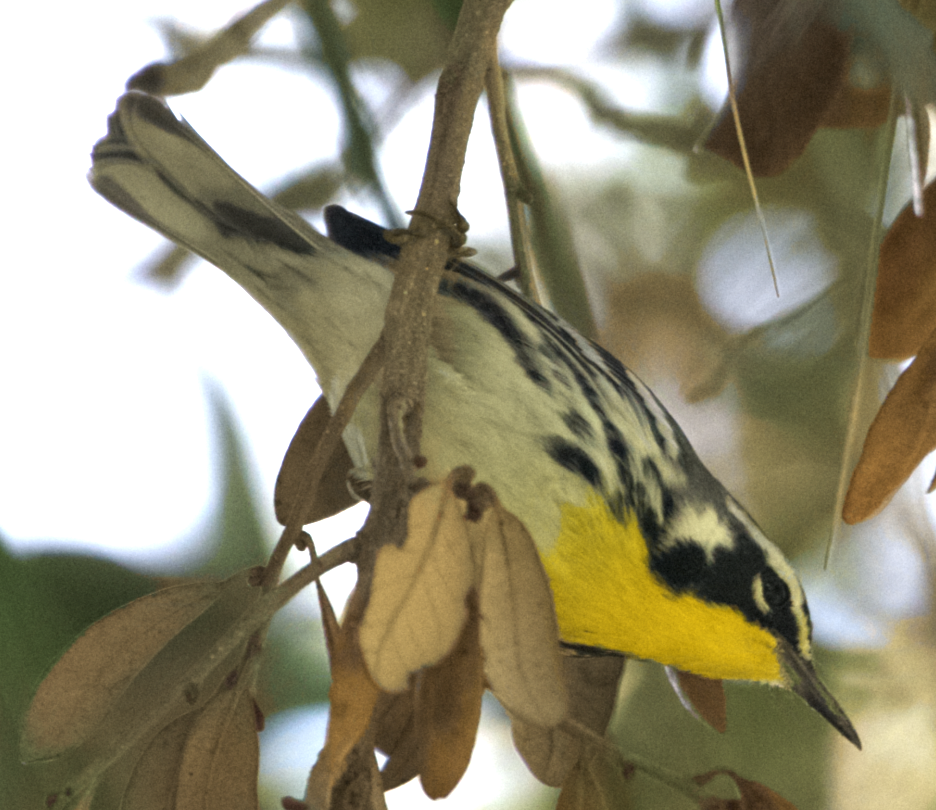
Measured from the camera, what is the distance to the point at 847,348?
1048mm

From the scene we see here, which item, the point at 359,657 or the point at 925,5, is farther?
the point at 925,5

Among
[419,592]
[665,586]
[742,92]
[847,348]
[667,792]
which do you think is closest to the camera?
[419,592]

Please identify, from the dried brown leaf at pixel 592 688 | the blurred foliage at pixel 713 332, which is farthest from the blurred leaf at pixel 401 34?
the dried brown leaf at pixel 592 688

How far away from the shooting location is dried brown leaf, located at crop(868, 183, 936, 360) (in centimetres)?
60

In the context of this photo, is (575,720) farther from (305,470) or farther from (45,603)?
(45,603)

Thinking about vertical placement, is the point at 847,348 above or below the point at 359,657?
above

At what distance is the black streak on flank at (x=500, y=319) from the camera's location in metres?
0.81

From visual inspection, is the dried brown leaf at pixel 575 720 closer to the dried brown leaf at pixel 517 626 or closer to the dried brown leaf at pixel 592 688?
the dried brown leaf at pixel 592 688

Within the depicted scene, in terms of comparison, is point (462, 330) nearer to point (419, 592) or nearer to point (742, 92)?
point (742, 92)

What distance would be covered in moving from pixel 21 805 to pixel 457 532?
46 centimetres

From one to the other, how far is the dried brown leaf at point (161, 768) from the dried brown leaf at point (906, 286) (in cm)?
45


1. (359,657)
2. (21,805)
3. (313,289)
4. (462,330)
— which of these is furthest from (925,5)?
(21,805)

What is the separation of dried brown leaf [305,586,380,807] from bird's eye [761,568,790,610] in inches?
21.6

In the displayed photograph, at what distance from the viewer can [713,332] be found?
42.3 inches
